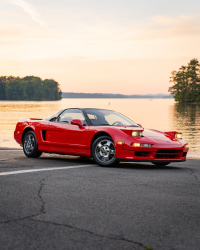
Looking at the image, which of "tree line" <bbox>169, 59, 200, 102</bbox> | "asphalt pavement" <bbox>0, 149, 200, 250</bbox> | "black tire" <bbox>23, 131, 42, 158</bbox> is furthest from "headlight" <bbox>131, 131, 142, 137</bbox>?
"tree line" <bbox>169, 59, 200, 102</bbox>

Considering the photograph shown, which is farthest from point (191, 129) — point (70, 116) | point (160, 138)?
point (160, 138)

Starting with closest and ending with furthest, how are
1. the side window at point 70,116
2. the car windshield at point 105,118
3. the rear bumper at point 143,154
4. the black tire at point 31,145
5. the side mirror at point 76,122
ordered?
the rear bumper at point 143,154 < the side mirror at point 76,122 < the car windshield at point 105,118 < the side window at point 70,116 < the black tire at point 31,145

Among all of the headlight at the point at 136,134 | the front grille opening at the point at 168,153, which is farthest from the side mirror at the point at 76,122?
the front grille opening at the point at 168,153

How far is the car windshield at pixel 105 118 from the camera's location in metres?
8.80

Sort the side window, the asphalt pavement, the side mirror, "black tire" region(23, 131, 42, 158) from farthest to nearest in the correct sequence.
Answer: "black tire" region(23, 131, 42, 158) < the side window < the side mirror < the asphalt pavement

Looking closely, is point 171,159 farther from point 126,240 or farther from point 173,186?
point 126,240

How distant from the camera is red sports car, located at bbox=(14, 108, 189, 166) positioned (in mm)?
7949

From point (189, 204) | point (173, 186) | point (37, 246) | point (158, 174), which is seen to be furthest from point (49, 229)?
point (158, 174)

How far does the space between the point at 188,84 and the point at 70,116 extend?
455 ft

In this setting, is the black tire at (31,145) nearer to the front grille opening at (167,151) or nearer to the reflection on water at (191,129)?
the front grille opening at (167,151)

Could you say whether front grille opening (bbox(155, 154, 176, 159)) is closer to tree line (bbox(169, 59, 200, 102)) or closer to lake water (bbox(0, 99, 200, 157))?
lake water (bbox(0, 99, 200, 157))

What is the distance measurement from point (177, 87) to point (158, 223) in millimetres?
150435

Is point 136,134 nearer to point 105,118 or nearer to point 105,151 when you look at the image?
point 105,151

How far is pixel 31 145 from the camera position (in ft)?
32.2
